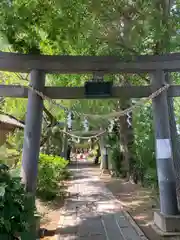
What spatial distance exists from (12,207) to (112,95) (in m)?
2.46

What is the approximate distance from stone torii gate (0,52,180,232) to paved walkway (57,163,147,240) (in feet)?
2.29

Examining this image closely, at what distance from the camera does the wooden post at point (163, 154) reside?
13.9 feet

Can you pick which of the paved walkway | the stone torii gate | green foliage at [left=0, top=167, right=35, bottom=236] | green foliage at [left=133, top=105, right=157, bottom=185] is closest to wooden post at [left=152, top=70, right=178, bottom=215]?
the stone torii gate

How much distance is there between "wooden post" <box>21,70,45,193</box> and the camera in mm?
3961

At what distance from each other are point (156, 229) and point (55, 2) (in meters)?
4.11

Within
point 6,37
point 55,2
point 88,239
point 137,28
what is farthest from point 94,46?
point 88,239

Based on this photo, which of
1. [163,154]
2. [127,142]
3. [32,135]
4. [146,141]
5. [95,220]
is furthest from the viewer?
[127,142]

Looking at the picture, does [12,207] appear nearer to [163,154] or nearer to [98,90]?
[98,90]

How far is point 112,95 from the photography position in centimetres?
435

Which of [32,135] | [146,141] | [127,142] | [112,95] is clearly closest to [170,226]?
[112,95]

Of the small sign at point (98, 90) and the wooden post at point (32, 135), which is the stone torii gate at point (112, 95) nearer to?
Result: the wooden post at point (32, 135)

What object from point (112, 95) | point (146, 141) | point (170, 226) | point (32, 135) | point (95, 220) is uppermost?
point (112, 95)

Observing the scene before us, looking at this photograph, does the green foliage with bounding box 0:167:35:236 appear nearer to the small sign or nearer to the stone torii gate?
the stone torii gate

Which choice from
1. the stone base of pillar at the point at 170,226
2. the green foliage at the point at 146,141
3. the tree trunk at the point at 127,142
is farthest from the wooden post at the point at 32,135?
the tree trunk at the point at 127,142
